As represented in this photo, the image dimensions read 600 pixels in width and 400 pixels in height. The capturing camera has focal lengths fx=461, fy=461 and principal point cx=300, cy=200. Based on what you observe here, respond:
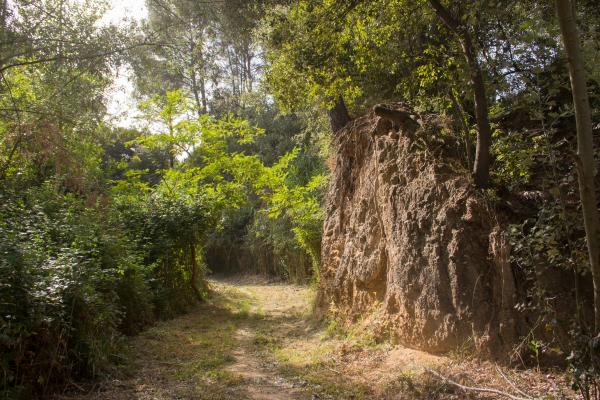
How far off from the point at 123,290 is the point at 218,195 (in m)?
4.93

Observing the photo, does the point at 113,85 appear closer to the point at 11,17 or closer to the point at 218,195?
the point at 11,17

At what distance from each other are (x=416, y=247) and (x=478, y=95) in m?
2.26

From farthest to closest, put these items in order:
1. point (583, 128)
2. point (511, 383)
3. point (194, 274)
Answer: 1. point (194, 274)
2. point (511, 383)
3. point (583, 128)

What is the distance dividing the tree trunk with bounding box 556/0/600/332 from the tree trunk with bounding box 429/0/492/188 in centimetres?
180

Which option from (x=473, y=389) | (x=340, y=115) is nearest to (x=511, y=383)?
(x=473, y=389)

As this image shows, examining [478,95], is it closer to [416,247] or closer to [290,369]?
[416,247]

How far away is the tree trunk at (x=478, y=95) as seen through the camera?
555cm

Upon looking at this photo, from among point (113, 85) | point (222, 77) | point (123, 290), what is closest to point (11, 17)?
point (113, 85)

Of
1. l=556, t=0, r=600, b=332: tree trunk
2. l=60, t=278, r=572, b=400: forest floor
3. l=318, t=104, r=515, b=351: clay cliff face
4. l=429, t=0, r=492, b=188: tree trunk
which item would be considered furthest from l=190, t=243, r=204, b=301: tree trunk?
l=556, t=0, r=600, b=332: tree trunk

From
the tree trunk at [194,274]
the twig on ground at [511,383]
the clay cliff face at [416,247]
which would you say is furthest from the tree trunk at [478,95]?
the tree trunk at [194,274]

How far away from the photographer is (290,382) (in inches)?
249

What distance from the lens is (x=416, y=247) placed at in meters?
6.63

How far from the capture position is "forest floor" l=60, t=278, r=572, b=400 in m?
5.14

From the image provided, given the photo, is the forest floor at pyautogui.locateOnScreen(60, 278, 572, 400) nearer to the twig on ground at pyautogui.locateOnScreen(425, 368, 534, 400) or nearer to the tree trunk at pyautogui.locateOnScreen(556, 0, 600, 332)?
the twig on ground at pyautogui.locateOnScreen(425, 368, 534, 400)
